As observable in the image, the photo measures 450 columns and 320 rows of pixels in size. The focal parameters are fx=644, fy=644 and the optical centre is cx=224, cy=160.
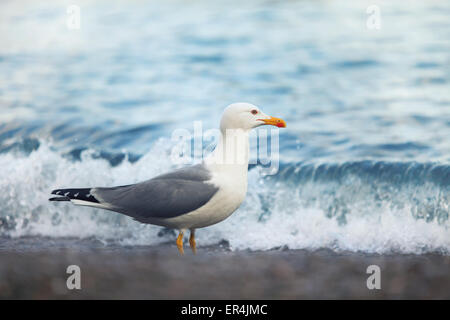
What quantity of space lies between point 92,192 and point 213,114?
13.9 ft

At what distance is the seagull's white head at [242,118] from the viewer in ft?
15.2

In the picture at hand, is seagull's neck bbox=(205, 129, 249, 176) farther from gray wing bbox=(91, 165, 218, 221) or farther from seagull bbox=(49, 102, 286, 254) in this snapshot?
gray wing bbox=(91, 165, 218, 221)

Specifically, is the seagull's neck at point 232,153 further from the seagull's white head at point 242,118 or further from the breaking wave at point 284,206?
the breaking wave at point 284,206

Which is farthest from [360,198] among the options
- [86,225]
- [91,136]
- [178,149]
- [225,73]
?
[225,73]

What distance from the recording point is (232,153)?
466 centimetres

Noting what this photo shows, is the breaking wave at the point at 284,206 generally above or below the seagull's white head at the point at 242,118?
below

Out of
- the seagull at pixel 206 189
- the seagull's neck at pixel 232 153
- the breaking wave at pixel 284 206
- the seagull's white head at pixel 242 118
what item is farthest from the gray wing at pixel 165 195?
the breaking wave at pixel 284 206

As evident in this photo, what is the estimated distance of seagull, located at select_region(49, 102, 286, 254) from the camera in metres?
4.61

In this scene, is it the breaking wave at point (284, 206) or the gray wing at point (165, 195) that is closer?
the gray wing at point (165, 195)

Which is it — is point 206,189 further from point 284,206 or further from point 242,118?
point 284,206

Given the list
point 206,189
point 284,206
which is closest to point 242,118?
point 206,189

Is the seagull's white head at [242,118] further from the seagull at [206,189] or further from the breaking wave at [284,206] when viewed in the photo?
the breaking wave at [284,206]

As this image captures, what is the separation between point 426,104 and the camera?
883 centimetres

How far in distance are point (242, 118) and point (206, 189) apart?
575mm
